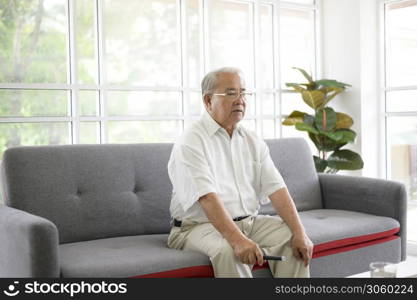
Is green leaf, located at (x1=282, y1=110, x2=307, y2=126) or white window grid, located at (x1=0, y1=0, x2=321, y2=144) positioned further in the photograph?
green leaf, located at (x1=282, y1=110, x2=307, y2=126)

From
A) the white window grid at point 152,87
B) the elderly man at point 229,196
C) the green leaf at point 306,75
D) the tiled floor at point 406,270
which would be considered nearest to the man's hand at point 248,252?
the elderly man at point 229,196

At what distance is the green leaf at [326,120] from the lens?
4453 millimetres

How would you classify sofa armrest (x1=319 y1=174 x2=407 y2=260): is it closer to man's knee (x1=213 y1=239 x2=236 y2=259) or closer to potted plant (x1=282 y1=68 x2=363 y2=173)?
potted plant (x1=282 y1=68 x2=363 y2=173)

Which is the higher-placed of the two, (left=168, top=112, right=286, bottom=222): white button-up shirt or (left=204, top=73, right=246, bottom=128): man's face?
(left=204, top=73, right=246, bottom=128): man's face

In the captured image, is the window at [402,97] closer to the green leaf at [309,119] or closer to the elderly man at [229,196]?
the green leaf at [309,119]

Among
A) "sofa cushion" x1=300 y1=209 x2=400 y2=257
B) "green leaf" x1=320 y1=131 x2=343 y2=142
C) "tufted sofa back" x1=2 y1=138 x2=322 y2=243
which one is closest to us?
"tufted sofa back" x1=2 y1=138 x2=322 y2=243

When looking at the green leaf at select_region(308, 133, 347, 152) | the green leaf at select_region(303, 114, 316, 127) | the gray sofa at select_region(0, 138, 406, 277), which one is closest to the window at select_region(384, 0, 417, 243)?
the green leaf at select_region(308, 133, 347, 152)

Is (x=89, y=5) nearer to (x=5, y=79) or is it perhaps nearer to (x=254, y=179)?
(x=5, y=79)

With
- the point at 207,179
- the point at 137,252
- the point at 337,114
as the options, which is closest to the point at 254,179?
the point at 207,179

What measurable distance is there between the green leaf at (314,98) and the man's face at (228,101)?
186 cm

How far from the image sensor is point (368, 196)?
339 centimetres

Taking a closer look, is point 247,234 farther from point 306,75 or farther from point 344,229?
point 306,75

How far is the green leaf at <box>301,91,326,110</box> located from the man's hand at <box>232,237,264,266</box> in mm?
2377

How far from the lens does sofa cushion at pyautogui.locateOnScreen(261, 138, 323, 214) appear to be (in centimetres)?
352
